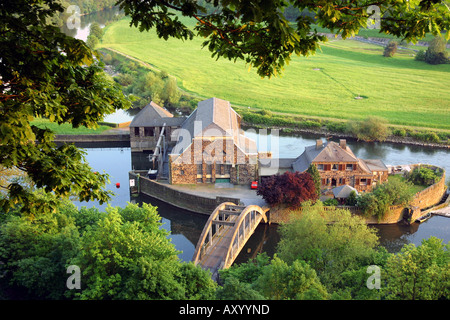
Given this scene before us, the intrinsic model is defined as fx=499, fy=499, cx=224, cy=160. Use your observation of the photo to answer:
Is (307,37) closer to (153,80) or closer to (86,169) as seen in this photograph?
(86,169)

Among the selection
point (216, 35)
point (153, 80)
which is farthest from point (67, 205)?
point (153, 80)

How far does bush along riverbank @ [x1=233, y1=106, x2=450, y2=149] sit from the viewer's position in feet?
198

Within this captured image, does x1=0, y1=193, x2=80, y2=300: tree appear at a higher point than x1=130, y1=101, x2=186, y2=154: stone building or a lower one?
lower

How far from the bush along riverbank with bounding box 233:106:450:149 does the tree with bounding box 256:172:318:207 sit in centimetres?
2389

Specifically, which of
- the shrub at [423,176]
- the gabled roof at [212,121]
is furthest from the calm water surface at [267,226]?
the gabled roof at [212,121]

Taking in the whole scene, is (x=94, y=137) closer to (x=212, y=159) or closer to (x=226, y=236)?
(x=212, y=159)

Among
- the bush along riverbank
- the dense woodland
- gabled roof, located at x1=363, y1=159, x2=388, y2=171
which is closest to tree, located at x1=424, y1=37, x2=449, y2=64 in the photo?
the bush along riverbank

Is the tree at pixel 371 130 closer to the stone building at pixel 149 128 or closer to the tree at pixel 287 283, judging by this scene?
the stone building at pixel 149 128

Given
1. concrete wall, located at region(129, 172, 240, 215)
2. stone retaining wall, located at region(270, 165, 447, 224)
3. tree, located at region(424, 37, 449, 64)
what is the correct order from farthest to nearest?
tree, located at region(424, 37, 449, 64) < concrete wall, located at region(129, 172, 240, 215) < stone retaining wall, located at region(270, 165, 447, 224)

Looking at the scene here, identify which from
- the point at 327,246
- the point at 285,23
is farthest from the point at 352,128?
the point at 285,23

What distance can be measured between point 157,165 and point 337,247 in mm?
27824

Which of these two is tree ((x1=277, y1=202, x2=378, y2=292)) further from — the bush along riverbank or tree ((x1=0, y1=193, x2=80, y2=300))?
the bush along riverbank

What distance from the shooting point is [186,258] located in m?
35.2

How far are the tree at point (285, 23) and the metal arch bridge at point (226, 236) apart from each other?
70.1 feet
